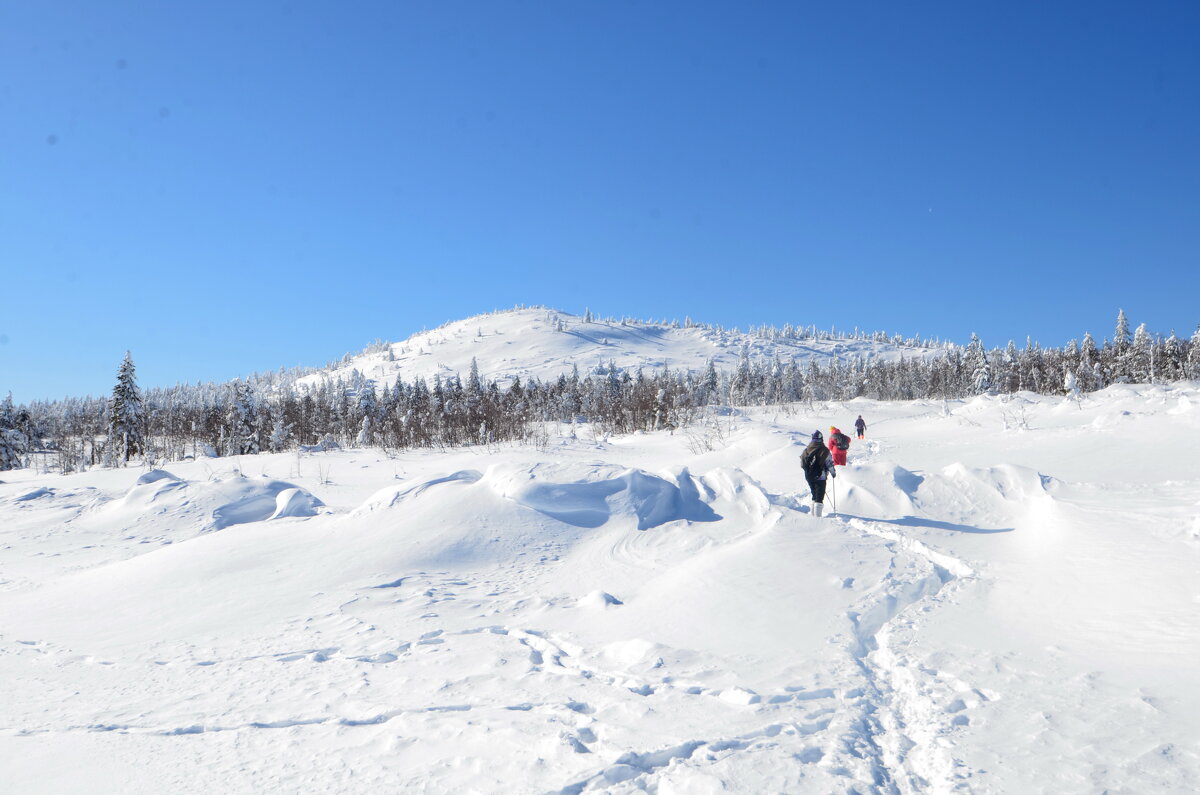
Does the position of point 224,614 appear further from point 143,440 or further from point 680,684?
point 143,440

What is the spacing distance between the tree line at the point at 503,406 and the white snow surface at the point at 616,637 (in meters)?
13.4

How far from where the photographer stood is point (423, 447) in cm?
2331

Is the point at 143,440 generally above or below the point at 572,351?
below

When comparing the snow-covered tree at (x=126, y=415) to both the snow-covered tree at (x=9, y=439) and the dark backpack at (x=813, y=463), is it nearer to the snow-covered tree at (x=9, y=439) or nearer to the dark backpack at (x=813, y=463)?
the snow-covered tree at (x=9, y=439)

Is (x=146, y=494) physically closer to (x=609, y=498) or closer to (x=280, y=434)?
(x=609, y=498)

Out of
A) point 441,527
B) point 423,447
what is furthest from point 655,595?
point 423,447

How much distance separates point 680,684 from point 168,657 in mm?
4150

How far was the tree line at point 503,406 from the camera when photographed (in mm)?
26219

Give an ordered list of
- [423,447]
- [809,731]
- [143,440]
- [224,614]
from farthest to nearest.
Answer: [143,440] < [423,447] < [224,614] < [809,731]

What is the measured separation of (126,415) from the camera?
3303 centimetres

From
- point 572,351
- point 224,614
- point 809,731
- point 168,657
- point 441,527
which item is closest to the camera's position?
point 809,731

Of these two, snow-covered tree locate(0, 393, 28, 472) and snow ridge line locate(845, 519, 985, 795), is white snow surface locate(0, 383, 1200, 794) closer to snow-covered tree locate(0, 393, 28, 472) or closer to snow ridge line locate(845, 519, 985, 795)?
snow ridge line locate(845, 519, 985, 795)

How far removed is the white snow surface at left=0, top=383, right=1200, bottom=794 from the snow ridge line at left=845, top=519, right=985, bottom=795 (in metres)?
0.02

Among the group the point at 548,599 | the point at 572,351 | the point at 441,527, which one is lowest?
the point at 548,599
